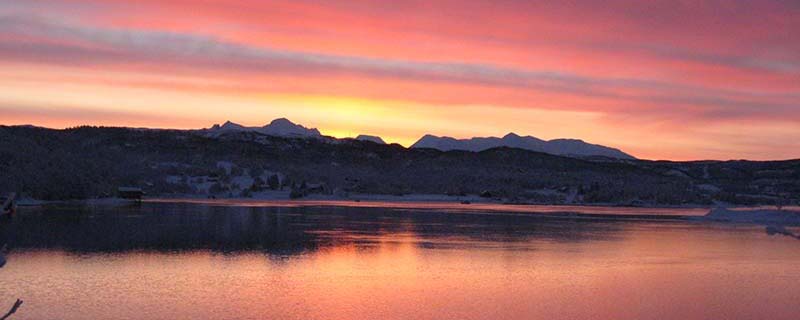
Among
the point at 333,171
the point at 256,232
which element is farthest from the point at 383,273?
the point at 333,171

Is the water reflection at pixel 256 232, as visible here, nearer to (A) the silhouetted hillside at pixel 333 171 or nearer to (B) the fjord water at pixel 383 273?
(B) the fjord water at pixel 383 273

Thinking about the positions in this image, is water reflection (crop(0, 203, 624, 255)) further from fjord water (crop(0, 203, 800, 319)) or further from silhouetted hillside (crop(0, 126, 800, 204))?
silhouetted hillside (crop(0, 126, 800, 204))

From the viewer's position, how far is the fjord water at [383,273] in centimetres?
1962

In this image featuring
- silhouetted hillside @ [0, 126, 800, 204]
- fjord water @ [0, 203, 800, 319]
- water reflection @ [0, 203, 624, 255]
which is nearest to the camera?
fjord water @ [0, 203, 800, 319]

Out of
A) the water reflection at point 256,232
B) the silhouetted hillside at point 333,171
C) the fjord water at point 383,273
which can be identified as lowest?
the fjord water at point 383,273

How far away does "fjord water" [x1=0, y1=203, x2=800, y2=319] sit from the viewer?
19.6 metres

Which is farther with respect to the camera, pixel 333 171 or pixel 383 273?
pixel 333 171

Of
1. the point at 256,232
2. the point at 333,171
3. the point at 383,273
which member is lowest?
the point at 383,273

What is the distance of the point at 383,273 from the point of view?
2600 cm

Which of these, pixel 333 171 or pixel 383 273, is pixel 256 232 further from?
pixel 333 171

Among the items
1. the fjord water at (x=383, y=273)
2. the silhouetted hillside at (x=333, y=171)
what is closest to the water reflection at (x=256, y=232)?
the fjord water at (x=383, y=273)

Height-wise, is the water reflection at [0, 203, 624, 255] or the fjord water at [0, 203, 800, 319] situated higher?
the water reflection at [0, 203, 624, 255]

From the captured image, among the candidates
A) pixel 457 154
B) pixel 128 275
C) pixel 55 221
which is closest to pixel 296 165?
pixel 457 154

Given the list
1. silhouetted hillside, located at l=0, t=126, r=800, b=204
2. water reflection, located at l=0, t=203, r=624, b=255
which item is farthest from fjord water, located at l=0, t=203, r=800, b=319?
silhouetted hillside, located at l=0, t=126, r=800, b=204
